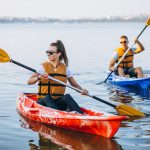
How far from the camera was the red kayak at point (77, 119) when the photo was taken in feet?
27.1

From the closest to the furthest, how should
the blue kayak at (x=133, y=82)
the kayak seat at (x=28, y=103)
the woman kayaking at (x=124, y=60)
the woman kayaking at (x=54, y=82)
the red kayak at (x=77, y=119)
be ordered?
the red kayak at (x=77, y=119), the woman kayaking at (x=54, y=82), the kayak seat at (x=28, y=103), the blue kayak at (x=133, y=82), the woman kayaking at (x=124, y=60)

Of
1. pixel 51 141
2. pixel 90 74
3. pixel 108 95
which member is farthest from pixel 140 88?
pixel 51 141

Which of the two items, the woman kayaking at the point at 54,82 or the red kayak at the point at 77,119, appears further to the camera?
the woman kayaking at the point at 54,82

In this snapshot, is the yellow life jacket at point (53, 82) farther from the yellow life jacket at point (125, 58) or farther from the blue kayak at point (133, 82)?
the yellow life jacket at point (125, 58)

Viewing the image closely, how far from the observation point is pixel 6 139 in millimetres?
8625

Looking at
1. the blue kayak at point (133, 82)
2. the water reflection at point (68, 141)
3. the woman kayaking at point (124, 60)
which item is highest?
the woman kayaking at point (124, 60)

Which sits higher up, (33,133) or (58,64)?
(58,64)

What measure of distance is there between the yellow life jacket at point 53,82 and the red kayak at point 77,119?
34 centimetres

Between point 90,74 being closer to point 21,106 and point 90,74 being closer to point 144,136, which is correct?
point 21,106

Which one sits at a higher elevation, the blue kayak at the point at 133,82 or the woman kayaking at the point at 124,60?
the woman kayaking at the point at 124,60

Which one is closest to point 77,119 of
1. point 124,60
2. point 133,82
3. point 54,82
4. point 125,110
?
point 54,82

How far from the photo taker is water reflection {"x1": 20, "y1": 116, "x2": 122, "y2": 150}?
321 inches

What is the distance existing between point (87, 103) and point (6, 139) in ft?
13.9

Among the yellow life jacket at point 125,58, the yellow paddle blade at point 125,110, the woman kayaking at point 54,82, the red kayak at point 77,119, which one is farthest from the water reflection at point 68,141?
the yellow life jacket at point 125,58
